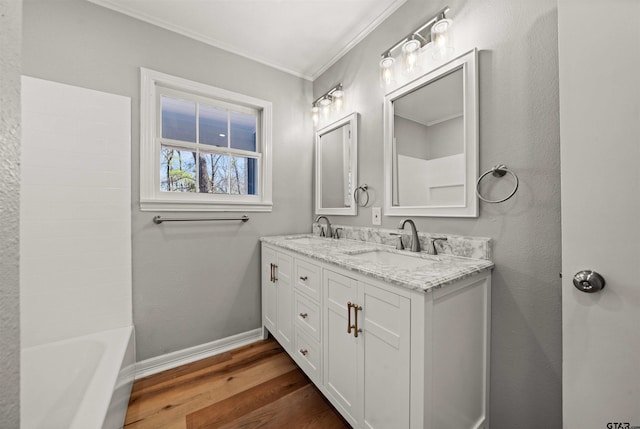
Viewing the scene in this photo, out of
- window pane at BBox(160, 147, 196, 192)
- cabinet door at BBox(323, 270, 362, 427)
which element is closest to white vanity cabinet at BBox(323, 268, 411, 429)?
cabinet door at BBox(323, 270, 362, 427)

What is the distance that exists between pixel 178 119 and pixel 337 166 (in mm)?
1331

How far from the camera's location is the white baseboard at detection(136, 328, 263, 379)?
1.80m

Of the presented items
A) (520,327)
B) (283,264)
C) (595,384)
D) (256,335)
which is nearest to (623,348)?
(595,384)

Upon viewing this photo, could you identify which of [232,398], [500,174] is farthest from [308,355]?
[500,174]

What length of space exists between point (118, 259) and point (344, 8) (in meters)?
2.30

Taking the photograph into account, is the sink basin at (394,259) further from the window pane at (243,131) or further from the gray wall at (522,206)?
the window pane at (243,131)

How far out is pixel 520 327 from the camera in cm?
115

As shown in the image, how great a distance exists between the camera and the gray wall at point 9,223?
32cm

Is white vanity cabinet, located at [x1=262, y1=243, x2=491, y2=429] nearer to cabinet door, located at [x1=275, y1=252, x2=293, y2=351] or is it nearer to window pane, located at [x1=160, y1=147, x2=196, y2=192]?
cabinet door, located at [x1=275, y1=252, x2=293, y2=351]

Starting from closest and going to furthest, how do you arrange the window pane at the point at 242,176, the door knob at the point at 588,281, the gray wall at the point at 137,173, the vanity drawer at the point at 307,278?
the door knob at the point at 588,281 → the vanity drawer at the point at 307,278 → the gray wall at the point at 137,173 → the window pane at the point at 242,176

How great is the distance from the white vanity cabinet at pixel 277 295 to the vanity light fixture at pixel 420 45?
1.41 meters

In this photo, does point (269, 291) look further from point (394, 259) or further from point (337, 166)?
point (337, 166)

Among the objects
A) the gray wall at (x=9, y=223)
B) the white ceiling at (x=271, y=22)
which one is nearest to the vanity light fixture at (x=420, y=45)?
the white ceiling at (x=271, y=22)

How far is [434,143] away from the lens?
1.48 meters
